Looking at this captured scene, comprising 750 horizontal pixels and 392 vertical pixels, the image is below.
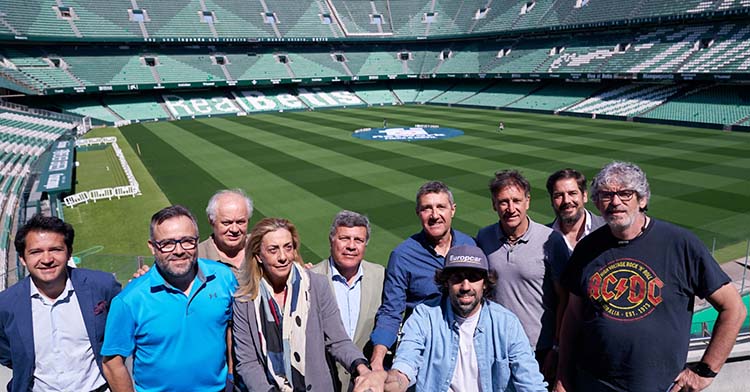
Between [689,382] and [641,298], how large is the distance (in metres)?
0.73

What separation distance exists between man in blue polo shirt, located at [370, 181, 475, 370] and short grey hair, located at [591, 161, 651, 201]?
125 centimetres

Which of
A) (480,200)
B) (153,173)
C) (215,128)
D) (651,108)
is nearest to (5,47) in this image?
(215,128)

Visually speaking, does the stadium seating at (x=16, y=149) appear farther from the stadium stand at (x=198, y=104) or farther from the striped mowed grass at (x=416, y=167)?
the stadium stand at (x=198, y=104)

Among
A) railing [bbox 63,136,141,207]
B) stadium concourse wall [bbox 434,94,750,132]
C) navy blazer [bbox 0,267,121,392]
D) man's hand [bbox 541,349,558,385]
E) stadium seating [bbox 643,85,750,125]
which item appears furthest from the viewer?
stadium seating [bbox 643,85,750,125]

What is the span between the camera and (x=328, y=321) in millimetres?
3424

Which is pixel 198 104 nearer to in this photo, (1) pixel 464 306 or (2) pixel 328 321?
(2) pixel 328 321

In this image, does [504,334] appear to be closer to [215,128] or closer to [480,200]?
[480,200]

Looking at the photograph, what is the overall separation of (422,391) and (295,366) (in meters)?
0.88

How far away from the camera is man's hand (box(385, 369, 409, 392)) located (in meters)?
2.86

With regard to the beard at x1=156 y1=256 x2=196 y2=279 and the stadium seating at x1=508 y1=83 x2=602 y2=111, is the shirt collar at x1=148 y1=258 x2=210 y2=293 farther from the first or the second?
the stadium seating at x1=508 y1=83 x2=602 y2=111

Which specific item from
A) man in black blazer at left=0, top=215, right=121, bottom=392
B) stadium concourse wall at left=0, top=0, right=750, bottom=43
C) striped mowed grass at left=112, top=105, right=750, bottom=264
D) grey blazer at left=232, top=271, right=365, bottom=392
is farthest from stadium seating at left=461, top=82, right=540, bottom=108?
man in black blazer at left=0, top=215, right=121, bottom=392

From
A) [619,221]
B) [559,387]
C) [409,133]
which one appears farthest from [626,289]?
[409,133]

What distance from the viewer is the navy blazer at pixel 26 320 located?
132 inches

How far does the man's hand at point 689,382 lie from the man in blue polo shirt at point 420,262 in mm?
1797
